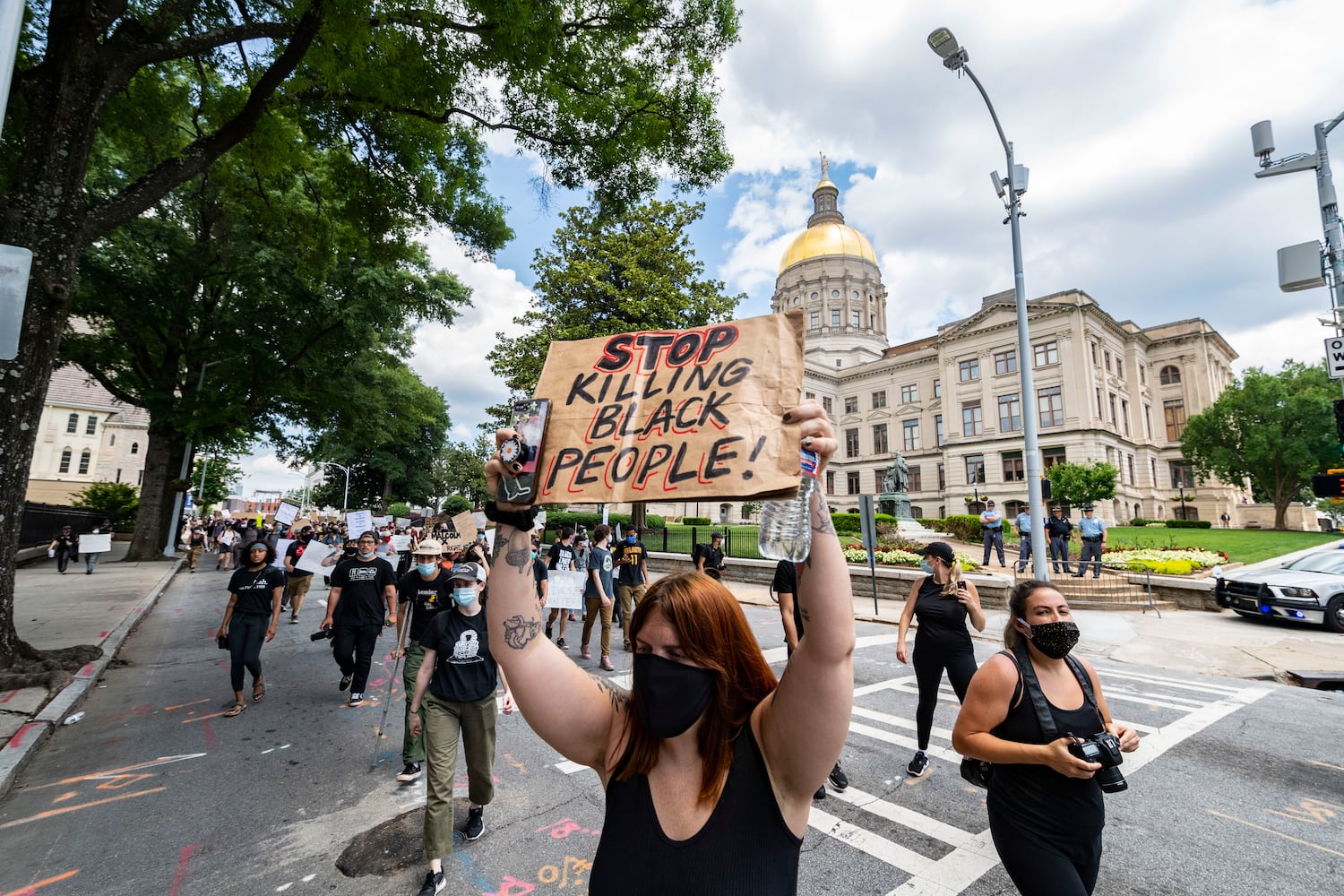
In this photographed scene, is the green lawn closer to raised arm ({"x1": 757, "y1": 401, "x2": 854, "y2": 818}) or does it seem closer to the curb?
raised arm ({"x1": 757, "y1": 401, "x2": 854, "y2": 818})

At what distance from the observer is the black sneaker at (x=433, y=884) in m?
3.45

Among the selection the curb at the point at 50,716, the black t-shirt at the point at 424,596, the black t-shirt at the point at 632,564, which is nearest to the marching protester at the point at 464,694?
the black t-shirt at the point at 424,596

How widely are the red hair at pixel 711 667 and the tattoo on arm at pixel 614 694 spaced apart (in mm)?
55

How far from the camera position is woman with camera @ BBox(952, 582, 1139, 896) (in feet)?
7.99

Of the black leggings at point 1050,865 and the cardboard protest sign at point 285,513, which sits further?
the cardboard protest sign at point 285,513

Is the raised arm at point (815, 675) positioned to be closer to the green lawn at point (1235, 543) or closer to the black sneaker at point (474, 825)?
the black sneaker at point (474, 825)

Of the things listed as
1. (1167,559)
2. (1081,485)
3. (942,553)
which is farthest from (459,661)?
(1081,485)

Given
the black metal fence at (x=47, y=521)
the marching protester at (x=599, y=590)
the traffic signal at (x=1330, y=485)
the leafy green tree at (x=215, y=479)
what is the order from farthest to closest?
the leafy green tree at (x=215, y=479), the black metal fence at (x=47, y=521), the traffic signal at (x=1330, y=485), the marching protester at (x=599, y=590)

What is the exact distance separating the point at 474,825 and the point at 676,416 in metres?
3.94

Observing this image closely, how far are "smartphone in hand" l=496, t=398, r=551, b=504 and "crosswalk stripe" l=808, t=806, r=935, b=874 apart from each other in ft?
10.1

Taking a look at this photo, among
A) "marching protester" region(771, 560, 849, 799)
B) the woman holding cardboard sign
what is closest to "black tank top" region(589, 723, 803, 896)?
the woman holding cardboard sign

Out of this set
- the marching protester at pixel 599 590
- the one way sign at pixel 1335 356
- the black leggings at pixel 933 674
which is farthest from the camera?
the one way sign at pixel 1335 356

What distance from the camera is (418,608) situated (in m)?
5.68

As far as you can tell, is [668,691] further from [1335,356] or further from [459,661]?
[1335,356]
